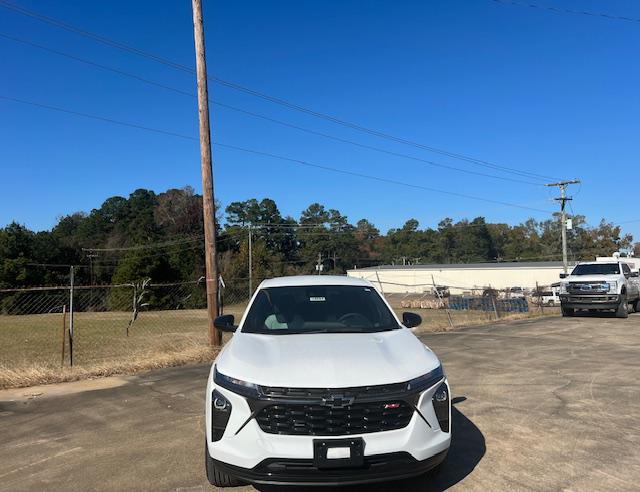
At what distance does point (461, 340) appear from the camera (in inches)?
520

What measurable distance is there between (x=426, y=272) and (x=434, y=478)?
3252 inches

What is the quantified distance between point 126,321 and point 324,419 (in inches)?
1383

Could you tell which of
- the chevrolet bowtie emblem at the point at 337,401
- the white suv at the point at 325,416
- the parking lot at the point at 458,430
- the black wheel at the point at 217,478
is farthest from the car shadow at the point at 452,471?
the chevrolet bowtie emblem at the point at 337,401

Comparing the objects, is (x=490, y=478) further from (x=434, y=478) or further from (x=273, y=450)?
(x=273, y=450)

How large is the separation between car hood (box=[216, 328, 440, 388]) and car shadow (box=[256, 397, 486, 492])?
94cm

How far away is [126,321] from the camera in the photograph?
35844mm

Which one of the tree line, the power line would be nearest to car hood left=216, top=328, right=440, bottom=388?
the tree line

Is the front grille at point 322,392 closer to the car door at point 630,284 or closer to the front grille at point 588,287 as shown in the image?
the front grille at point 588,287

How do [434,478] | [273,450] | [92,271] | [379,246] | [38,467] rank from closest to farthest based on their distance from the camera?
[273,450], [434,478], [38,467], [92,271], [379,246]

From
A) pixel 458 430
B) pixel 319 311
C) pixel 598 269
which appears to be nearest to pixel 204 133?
pixel 319 311

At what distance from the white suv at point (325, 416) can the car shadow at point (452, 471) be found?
487 mm

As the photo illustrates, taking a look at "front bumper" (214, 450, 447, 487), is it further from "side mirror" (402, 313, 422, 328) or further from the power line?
the power line

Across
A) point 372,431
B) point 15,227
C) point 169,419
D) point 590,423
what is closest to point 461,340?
point 590,423

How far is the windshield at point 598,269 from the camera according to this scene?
18.9 meters
